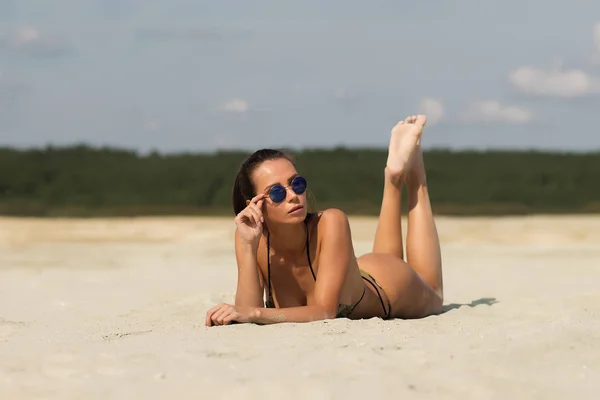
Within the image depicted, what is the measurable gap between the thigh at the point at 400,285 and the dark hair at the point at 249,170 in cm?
100

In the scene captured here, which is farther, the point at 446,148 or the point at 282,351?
the point at 446,148

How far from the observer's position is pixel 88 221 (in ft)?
61.1

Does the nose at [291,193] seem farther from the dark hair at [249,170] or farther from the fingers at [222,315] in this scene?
the fingers at [222,315]

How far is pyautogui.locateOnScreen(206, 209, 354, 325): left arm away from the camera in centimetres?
447

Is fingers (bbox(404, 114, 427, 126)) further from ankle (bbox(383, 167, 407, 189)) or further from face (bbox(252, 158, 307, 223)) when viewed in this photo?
face (bbox(252, 158, 307, 223))

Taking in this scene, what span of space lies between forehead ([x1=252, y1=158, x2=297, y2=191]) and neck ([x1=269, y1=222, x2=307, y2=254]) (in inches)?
10.2

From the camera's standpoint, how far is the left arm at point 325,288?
14.7ft

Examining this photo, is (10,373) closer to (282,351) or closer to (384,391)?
(282,351)

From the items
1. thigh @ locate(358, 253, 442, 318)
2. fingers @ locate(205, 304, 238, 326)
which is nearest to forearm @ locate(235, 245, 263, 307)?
fingers @ locate(205, 304, 238, 326)

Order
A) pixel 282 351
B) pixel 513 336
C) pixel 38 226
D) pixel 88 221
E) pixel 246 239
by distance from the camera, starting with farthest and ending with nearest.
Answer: pixel 88 221
pixel 38 226
pixel 246 239
pixel 513 336
pixel 282 351

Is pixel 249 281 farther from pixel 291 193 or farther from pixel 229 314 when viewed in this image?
pixel 291 193

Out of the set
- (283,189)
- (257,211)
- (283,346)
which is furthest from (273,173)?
(283,346)

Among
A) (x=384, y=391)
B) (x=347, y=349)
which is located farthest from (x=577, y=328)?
(x=384, y=391)

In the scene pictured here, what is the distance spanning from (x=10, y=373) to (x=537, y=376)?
2.14 meters
